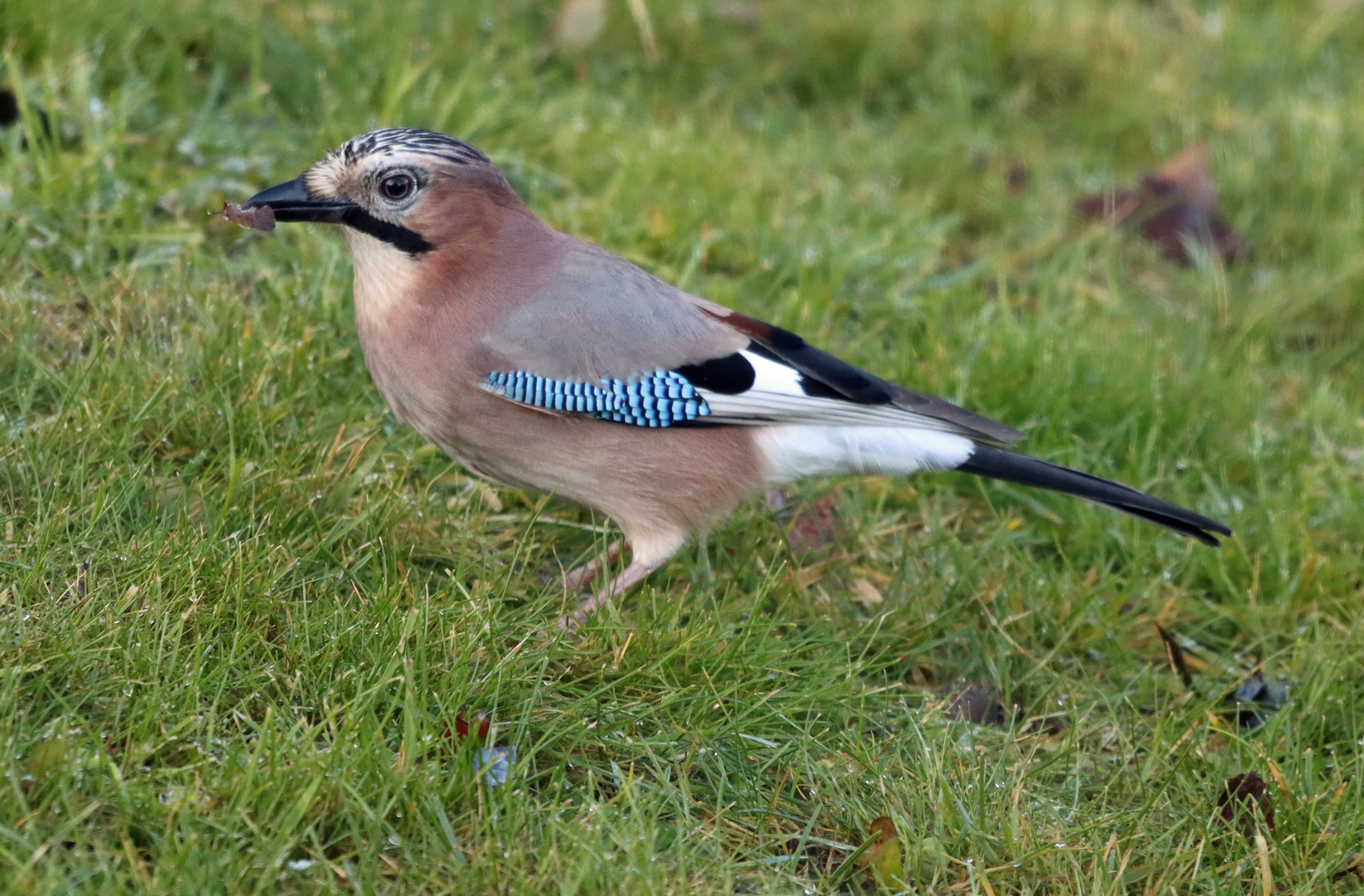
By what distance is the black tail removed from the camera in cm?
383

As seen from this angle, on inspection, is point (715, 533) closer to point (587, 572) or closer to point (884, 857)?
point (587, 572)

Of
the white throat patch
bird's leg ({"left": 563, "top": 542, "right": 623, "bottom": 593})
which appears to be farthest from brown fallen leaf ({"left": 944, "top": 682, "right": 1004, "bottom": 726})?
the white throat patch

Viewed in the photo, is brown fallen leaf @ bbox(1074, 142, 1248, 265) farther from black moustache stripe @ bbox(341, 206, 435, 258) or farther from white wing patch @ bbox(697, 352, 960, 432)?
black moustache stripe @ bbox(341, 206, 435, 258)

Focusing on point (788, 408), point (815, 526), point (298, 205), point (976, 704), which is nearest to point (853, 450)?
point (788, 408)

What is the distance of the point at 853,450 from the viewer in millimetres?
3965

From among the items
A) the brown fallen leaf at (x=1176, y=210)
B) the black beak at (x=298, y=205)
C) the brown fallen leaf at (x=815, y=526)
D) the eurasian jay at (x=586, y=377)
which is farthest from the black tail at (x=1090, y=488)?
the brown fallen leaf at (x=1176, y=210)

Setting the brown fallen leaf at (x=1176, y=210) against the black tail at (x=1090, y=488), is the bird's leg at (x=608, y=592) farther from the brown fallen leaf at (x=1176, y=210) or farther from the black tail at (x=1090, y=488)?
the brown fallen leaf at (x=1176, y=210)

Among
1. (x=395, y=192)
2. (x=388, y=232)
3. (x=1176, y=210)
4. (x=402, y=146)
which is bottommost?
(x=1176, y=210)

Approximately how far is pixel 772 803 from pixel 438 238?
1.81 meters

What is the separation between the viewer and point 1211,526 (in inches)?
149

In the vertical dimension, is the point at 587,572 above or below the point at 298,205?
below

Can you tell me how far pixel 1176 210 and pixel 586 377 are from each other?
3725mm

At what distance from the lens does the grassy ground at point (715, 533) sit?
8.77 ft

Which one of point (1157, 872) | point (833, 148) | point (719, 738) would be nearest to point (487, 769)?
point (719, 738)
